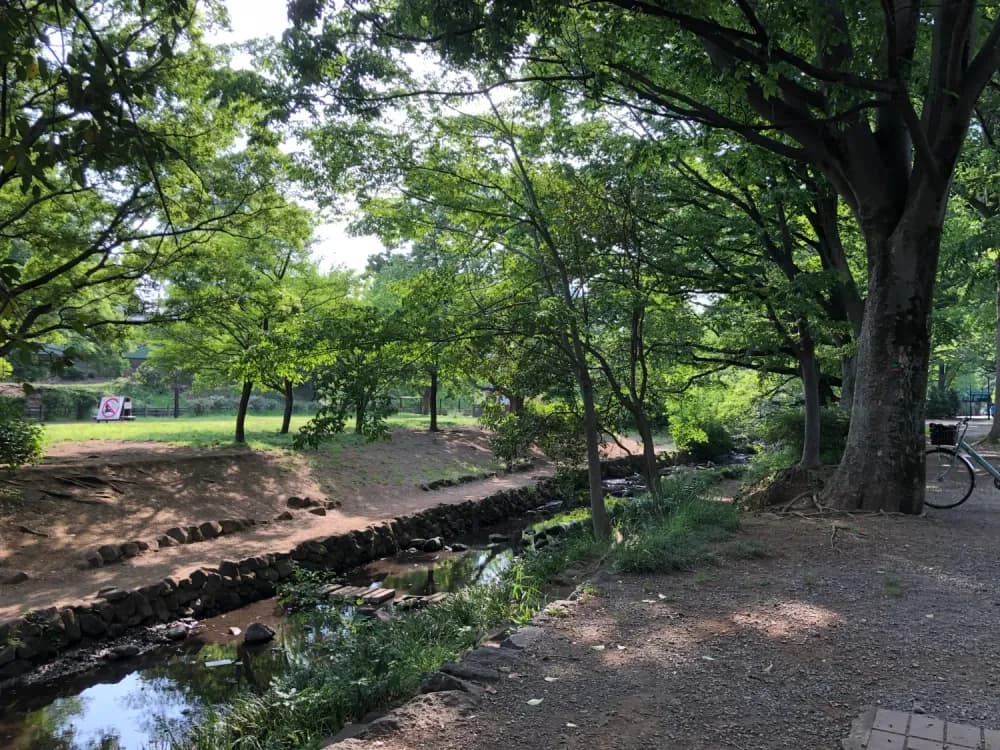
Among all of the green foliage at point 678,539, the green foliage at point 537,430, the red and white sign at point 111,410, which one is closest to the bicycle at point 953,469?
the green foliage at point 678,539

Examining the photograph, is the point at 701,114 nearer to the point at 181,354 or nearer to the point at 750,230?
the point at 750,230

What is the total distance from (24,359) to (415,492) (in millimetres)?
16578

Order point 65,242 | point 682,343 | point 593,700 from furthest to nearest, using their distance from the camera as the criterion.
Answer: point 65,242 < point 682,343 < point 593,700

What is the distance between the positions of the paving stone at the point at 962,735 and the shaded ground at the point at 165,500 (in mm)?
9457

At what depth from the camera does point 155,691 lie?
24.1ft

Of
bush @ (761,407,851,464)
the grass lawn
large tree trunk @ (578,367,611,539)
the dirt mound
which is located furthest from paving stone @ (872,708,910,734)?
the grass lawn

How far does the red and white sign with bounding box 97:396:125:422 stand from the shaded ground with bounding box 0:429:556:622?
1030 centimetres

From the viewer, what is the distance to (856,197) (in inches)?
313

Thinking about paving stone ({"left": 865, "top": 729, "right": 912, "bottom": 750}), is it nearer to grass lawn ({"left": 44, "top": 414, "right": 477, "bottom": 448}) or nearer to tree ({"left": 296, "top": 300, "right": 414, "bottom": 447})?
tree ({"left": 296, "top": 300, "right": 414, "bottom": 447})

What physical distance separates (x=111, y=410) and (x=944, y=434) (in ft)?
87.4

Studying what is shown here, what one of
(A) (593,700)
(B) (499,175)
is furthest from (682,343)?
(A) (593,700)

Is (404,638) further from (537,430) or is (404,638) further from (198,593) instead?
(198,593)

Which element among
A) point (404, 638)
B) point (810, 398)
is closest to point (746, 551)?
point (404, 638)

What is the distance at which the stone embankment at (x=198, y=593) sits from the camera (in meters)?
7.83
